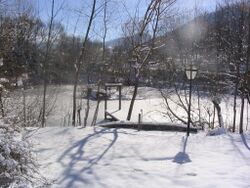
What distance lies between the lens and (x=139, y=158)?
293 inches

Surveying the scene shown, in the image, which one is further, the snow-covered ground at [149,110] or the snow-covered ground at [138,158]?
the snow-covered ground at [149,110]

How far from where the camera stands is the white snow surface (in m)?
6.06

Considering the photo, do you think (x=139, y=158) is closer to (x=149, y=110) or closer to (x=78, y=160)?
(x=78, y=160)

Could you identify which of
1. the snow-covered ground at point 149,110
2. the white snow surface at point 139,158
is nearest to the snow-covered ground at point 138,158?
the white snow surface at point 139,158

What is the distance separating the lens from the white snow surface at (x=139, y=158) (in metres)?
6.06

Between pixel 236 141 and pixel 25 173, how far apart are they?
17.5 feet

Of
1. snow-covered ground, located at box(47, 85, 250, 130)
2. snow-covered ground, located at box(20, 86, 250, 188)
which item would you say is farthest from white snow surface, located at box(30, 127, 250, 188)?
snow-covered ground, located at box(47, 85, 250, 130)

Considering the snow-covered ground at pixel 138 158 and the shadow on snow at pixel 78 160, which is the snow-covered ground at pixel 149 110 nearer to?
the snow-covered ground at pixel 138 158

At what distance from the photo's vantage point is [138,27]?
1465cm

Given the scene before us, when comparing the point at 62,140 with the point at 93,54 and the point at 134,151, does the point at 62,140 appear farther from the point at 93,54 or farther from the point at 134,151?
the point at 93,54

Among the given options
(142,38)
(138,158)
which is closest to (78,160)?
(138,158)

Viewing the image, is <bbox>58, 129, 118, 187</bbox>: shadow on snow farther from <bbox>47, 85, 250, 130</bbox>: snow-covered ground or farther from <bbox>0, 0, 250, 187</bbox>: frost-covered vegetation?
<bbox>47, 85, 250, 130</bbox>: snow-covered ground

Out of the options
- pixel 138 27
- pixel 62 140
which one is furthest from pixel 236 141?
pixel 138 27

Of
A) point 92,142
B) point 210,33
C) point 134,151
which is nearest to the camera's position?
point 134,151
